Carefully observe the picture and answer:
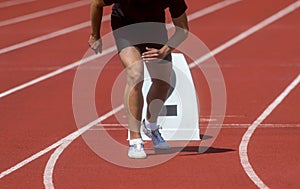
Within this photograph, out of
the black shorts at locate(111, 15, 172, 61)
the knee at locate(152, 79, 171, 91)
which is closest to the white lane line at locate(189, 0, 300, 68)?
the knee at locate(152, 79, 171, 91)

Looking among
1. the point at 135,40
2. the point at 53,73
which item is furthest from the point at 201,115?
the point at 53,73

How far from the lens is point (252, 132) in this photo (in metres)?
11.1

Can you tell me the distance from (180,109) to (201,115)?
1661 mm

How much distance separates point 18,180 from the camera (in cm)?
872

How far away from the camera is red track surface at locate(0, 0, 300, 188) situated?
882cm

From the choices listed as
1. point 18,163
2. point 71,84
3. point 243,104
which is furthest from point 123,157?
point 71,84

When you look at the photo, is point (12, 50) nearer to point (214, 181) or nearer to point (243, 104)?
point (243, 104)

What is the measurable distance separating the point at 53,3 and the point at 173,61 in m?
16.4

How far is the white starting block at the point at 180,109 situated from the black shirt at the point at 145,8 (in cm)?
109

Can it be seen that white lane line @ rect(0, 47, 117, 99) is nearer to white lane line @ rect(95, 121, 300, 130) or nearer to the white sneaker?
white lane line @ rect(95, 121, 300, 130)

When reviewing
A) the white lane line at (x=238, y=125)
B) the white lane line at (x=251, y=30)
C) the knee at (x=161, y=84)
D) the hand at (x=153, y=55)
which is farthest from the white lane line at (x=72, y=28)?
the hand at (x=153, y=55)

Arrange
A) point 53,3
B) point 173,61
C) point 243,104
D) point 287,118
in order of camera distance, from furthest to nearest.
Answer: point 53,3
point 243,104
point 287,118
point 173,61

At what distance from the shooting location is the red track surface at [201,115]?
28.9 ft

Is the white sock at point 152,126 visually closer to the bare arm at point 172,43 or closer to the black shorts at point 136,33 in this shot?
the black shorts at point 136,33
